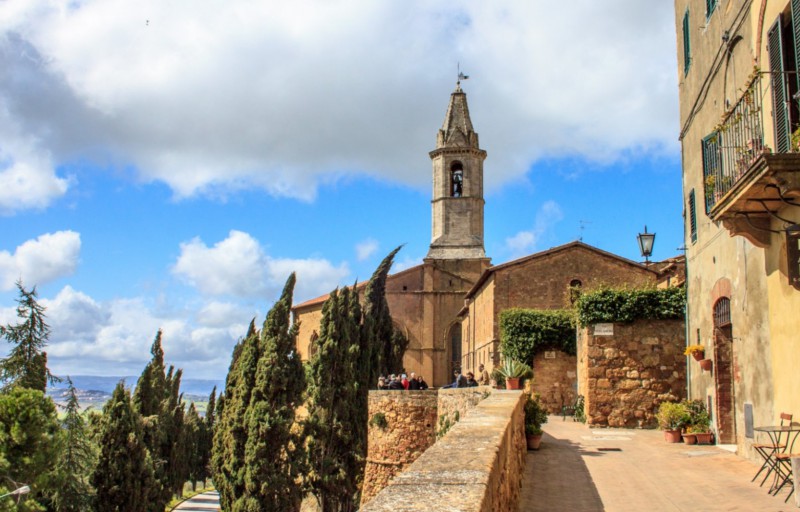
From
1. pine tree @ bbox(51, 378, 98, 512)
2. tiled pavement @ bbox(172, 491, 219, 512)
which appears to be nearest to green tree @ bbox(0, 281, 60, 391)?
pine tree @ bbox(51, 378, 98, 512)

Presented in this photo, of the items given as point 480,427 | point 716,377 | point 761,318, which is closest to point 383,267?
point 716,377

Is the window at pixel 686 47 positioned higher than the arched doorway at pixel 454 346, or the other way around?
the window at pixel 686 47

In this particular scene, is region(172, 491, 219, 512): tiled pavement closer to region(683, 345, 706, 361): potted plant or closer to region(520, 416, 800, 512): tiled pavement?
region(520, 416, 800, 512): tiled pavement

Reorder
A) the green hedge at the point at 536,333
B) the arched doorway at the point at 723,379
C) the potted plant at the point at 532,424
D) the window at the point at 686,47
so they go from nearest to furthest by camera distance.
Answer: the arched doorway at the point at 723,379, the potted plant at the point at 532,424, the window at the point at 686,47, the green hedge at the point at 536,333

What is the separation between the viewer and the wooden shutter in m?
9.20

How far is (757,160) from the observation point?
311 inches

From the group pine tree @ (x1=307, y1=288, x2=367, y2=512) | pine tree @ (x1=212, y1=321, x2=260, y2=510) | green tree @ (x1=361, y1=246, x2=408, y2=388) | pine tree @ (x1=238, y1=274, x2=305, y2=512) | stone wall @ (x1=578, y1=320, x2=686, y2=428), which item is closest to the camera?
stone wall @ (x1=578, y1=320, x2=686, y2=428)

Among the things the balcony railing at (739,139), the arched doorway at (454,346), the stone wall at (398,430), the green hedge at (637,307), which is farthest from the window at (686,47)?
the arched doorway at (454,346)

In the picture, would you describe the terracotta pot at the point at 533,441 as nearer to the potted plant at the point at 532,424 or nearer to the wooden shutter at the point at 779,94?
the potted plant at the point at 532,424

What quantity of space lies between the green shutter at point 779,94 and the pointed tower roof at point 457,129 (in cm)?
4557

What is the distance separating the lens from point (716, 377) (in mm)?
13547

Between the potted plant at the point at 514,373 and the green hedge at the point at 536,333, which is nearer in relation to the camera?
the potted plant at the point at 514,373

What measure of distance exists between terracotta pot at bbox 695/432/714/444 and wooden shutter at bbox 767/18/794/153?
6.53 metres

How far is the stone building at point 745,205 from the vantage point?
9.08 metres
